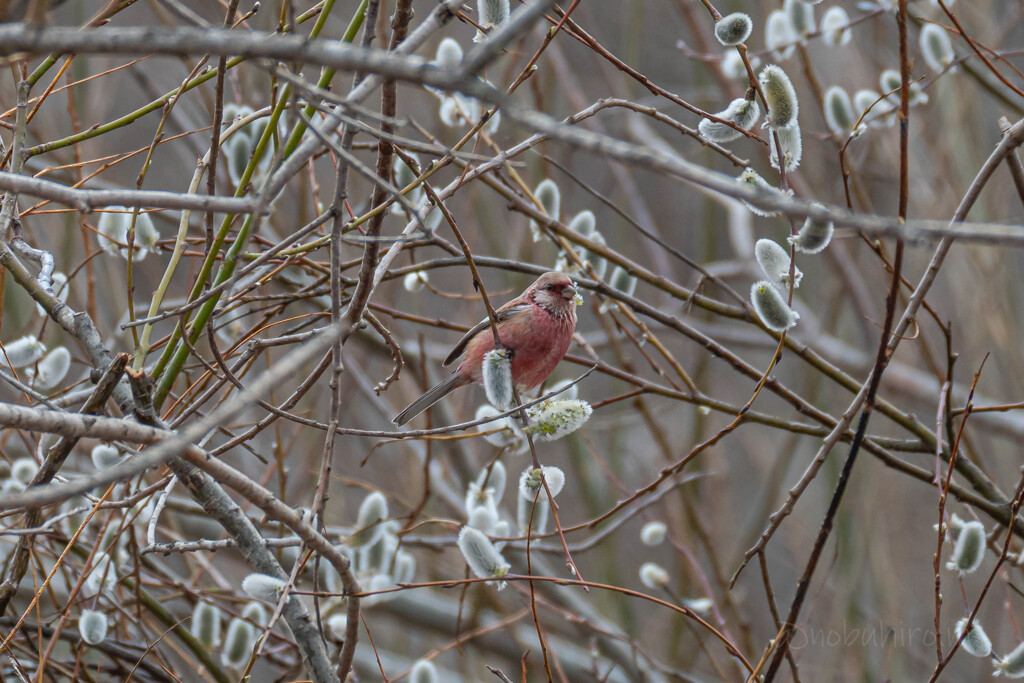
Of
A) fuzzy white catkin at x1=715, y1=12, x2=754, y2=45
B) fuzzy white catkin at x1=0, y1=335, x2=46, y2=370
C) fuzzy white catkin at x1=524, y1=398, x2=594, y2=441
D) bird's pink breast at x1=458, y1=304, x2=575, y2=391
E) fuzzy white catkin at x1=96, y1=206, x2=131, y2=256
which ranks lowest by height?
fuzzy white catkin at x1=0, y1=335, x2=46, y2=370

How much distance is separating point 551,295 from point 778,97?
133 cm

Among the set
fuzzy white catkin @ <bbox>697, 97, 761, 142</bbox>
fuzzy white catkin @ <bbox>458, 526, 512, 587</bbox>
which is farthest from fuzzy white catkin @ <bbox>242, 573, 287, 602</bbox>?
fuzzy white catkin @ <bbox>697, 97, 761, 142</bbox>

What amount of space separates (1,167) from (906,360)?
21.8 ft

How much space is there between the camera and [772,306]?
243 centimetres

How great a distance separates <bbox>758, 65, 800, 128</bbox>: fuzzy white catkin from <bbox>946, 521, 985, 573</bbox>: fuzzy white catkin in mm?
1243

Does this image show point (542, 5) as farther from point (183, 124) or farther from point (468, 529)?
point (183, 124)

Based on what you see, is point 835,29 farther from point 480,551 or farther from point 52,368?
point 52,368

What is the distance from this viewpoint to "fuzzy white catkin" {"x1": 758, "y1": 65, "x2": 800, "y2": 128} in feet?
7.88

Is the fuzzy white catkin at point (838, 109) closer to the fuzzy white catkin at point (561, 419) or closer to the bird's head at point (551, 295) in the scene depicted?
the bird's head at point (551, 295)

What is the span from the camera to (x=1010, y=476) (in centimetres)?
667

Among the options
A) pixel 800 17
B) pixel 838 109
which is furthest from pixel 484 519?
pixel 800 17

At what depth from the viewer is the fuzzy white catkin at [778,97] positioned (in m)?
2.40

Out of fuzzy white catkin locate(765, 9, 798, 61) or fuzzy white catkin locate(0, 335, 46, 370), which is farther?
fuzzy white catkin locate(765, 9, 798, 61)

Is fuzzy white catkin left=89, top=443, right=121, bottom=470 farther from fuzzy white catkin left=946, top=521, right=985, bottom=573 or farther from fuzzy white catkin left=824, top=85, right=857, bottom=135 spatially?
fuzzy white catkin left=824, top=85, right=857, bottom=135
